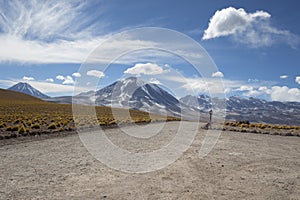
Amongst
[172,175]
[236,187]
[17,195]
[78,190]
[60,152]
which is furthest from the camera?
[60,152]

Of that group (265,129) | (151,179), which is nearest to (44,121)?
(151,179)

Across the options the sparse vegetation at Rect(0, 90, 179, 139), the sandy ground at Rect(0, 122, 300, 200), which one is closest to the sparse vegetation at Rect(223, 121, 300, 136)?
the sparse vegetation at Rect(0, 90, 179, 139)

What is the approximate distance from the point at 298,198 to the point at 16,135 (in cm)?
1487

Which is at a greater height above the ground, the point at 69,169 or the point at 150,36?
the point at 150,36

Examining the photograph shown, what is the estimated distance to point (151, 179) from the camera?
7.20 metres

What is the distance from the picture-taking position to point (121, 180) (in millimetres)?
7066

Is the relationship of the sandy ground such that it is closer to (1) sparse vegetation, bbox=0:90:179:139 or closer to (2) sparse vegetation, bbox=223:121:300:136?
(1) sparse vegetation, bbox=0:90:179:139

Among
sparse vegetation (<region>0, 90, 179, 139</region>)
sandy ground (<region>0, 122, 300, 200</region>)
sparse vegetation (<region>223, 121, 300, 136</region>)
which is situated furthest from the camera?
sparse vegetation (<region>223, 121, 300, 136</region>)

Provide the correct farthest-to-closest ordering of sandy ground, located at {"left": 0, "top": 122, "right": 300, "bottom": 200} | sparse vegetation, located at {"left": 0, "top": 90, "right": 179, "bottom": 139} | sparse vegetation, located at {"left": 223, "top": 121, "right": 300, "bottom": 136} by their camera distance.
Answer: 1. sparse vegetation, located at {"left": 223, "top": 121, "right": 300, "bottom": 136}
2. sparse vegetation, located at {"left": 0, "top": 90, "right": 179, "bottom": 139}
3. sandy ground, located at {"left": 0, "top": 122, "right": 300, "bottom": 200}

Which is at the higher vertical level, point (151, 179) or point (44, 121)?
point (44, 121)

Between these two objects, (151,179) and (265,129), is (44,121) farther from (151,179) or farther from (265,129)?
(265,129)

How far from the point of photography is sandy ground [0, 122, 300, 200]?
600 cm

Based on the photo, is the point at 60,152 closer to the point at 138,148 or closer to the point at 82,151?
the point at 82,151

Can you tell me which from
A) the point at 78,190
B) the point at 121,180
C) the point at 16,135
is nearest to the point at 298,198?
the point at 121,180
